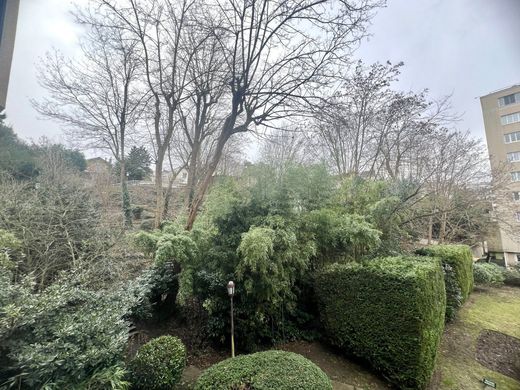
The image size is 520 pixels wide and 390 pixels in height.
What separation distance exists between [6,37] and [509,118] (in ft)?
96.3

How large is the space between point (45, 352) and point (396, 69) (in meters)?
9.29

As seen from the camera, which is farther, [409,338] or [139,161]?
[139,161]

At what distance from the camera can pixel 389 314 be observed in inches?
139

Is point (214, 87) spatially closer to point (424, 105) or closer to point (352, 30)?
point (352, 30)

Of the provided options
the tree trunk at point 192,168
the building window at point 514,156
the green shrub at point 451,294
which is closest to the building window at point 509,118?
the building window at point 514,156

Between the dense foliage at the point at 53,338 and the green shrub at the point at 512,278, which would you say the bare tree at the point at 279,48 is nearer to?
the dense foliage at the point at 53,338

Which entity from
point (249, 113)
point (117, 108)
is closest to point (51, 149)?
point (117, 108)

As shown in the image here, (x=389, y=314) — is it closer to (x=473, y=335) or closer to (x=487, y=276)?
(x=473, y=335)

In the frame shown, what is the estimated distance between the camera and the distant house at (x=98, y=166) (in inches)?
482

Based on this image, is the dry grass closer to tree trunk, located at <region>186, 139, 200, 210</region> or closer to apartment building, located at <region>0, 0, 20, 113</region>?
apartment building, located at <region>0, 0, 20, 113</region>

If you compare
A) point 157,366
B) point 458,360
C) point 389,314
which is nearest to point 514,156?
point 458,360

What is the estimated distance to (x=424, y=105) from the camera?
764cm

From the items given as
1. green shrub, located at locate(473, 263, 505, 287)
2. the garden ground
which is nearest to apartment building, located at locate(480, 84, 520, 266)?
green shrub, located at locate(473, 263, 505, 287)

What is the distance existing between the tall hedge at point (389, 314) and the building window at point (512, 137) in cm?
2381
